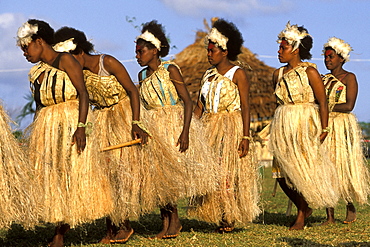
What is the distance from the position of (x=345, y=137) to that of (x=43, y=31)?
11.3 feet

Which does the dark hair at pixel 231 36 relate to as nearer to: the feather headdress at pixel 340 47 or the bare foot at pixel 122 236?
the feather headdress at pixel 340 47

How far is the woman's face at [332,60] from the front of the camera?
6977 mm

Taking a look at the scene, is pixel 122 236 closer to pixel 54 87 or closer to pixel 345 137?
pixel 54 87

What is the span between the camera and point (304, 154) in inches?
243

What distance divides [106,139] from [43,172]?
72cm

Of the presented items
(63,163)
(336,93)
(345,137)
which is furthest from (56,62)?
(345,137)

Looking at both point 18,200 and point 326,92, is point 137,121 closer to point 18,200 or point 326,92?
point 18,200

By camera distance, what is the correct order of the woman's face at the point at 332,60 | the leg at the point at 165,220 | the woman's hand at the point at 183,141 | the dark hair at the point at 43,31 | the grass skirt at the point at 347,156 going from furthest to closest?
1. the woman's face at the point at 332,60
2. the grass skirt at the point at 347,156
3. the leg at the point at 165,220
4. the woman's hand at the point at 183,141
5. the dark hair at the point at 43,31

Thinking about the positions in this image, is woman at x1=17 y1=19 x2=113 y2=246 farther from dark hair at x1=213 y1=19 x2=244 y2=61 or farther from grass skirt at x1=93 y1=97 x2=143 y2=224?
dark hair at x1=213 y1=19 x2=244 y2=61

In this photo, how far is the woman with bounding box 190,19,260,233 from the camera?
5934 millimetres

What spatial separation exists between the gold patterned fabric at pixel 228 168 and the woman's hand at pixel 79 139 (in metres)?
1.41

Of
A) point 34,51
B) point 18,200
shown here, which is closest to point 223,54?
point 34,51

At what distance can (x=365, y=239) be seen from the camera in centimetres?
555

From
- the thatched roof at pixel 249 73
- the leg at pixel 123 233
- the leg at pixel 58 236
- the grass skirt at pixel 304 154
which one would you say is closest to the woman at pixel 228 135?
the grass skirt at pixel 304 154
